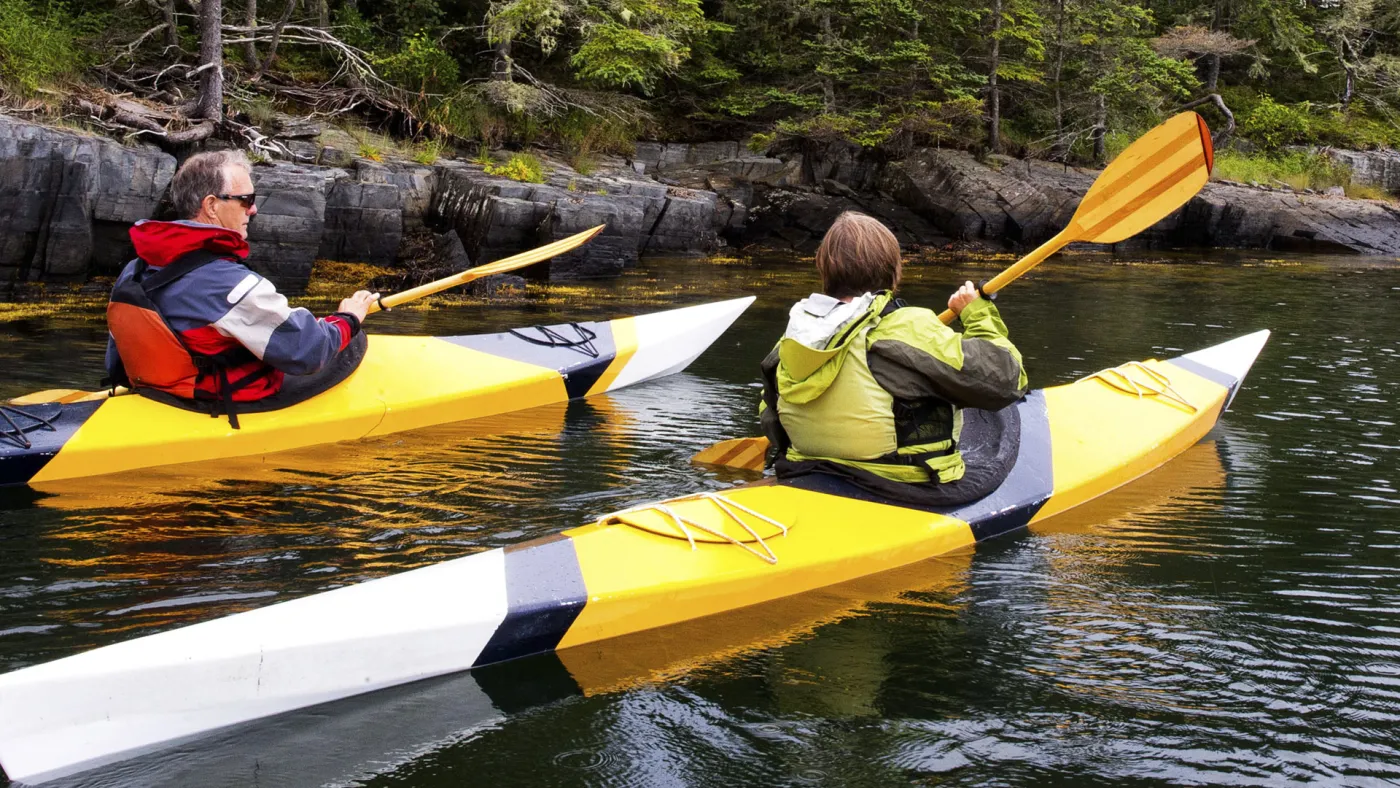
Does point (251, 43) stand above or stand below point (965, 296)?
above

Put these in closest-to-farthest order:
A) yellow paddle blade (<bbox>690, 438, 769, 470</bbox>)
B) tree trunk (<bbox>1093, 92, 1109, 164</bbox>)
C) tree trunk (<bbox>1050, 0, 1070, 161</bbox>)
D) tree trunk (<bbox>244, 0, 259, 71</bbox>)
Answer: yellow paddle blade (<bbox>690, 438, 769, 470</bbox>)
tree trunk (<bbox>244, 0, 259, 71</bbox>)
tree trunk (<bbox>1050, 0, 1070, 161</bbox>)
tree trunk (<bbox>1093, 92, 1109, 164</bbox>)

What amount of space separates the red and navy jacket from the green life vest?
200 cm

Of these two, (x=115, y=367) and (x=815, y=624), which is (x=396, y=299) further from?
(x=815, y=624)

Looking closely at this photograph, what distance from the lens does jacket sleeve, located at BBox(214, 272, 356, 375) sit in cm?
436

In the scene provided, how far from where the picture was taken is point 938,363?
10.9 ft

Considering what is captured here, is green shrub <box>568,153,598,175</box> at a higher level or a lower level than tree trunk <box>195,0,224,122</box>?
lower

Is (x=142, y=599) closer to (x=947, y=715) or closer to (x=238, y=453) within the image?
(x=238, y=453)

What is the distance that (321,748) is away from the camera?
2486mm

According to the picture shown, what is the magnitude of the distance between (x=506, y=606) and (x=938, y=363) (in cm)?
138

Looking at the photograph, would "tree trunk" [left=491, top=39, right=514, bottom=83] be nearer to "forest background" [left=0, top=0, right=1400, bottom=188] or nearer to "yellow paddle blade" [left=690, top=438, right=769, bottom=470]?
"forest background" [left=0, top=0, right=1400, bottom=188]

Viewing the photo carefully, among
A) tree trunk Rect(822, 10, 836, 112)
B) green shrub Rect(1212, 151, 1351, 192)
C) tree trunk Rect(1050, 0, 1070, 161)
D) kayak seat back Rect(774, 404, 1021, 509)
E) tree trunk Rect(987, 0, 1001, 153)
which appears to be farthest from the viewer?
green shrub Rect(1212, 151, 1351, 192)

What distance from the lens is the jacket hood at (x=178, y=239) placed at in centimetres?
428

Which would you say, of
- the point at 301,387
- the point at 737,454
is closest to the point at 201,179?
the point at 301,387

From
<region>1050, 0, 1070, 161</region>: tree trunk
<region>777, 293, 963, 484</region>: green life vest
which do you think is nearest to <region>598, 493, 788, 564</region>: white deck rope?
<region>777, 293, 963, 484</region>: green life vest
